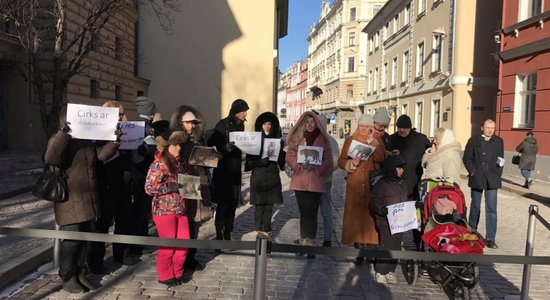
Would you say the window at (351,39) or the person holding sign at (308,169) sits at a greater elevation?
the window at (351,39)

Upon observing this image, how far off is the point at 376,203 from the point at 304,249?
2145 millimetres

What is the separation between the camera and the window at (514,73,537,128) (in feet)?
54.5

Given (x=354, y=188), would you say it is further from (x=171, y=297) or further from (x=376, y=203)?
(x=171, y=297)

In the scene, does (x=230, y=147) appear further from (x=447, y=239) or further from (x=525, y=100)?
(x=525, y=100)

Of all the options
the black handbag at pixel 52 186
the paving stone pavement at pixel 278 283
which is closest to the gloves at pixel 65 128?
the black handbag at pixel 52 186

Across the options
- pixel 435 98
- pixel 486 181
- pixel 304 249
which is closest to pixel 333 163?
pixel 486 181

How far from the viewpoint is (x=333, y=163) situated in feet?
19.5

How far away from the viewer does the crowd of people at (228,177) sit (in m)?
4.47

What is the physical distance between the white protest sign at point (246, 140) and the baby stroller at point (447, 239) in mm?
2105

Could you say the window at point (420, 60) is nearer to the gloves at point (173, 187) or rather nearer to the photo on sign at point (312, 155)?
the photo on sign at point (312, 155)

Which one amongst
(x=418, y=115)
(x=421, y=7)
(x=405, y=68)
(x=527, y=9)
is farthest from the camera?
(x=405, y=68)

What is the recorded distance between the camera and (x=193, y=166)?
4961mm

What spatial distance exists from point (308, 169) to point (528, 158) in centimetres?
1146

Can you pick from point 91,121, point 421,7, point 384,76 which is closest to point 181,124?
point 91,121
